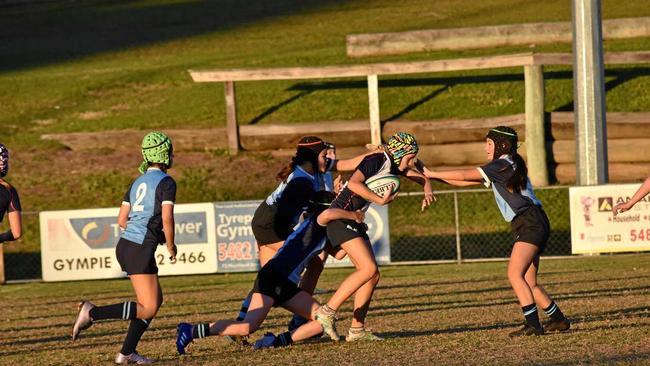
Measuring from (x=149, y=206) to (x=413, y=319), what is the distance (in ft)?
14.0

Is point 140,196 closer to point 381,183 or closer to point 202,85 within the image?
point 381,183

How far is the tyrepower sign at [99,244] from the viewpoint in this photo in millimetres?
22484

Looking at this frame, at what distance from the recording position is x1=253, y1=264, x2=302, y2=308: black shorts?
10516mm

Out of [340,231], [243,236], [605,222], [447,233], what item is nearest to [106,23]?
[447,233]

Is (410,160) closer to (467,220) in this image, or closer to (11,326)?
(11,326)

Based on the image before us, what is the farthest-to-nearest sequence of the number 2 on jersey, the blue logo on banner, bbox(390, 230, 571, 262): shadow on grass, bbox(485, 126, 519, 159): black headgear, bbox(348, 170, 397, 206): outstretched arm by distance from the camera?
bbox(390, 230, 571, 262): shadow on grass
the blue logo on banner
bbox(485, 126, 519, 159): black headgear
bbox(348, 170, 397, 206): outstretched arm
the number 2 on jersey

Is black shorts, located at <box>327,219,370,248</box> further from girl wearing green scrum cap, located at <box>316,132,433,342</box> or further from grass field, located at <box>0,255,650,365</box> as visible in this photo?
grass field, located at <box>0,255,650,365</box>

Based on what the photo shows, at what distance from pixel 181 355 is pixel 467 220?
1486cm

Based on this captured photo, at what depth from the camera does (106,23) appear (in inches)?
1863

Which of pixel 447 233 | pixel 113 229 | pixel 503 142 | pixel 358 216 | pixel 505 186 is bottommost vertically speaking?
pixel 447 233

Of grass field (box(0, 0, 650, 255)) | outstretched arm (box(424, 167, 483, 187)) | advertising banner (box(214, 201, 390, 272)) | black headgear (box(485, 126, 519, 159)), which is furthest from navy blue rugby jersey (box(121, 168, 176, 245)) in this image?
grass field (box(0, 0, 650, 255))

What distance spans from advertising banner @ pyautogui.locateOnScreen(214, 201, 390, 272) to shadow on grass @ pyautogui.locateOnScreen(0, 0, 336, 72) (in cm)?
2080

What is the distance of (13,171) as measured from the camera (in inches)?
1184

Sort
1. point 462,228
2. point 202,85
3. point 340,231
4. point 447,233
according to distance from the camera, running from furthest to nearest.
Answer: point 202,85 → point 462,228 → point 447,233 → point 340,231
